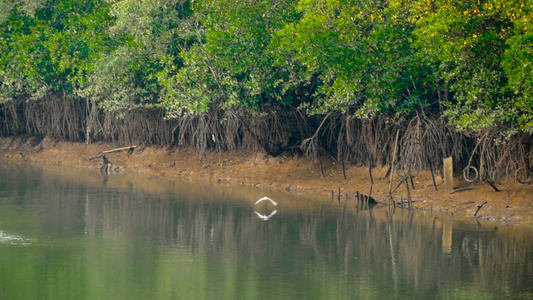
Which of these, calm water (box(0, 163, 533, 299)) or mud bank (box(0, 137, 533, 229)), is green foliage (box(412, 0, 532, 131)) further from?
calm water (box(0, 163, 533, 299))

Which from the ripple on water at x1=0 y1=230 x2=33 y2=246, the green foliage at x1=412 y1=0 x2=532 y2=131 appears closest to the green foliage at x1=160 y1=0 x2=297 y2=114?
the green foliage at x1=412 y1=0 x2=532 y2=131

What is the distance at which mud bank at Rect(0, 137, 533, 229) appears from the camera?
17766 millimetres

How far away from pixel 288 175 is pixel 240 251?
30.6 feet

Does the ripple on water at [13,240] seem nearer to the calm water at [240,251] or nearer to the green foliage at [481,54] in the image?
the calm water at [240,251]

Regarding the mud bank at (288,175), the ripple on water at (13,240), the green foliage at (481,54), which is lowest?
the ripple on water at (13,240)

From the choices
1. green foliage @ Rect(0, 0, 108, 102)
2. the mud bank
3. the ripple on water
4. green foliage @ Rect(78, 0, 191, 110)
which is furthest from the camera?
green foliage @ Rect(0, 0, 108, 102)

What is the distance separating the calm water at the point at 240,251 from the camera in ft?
37.7

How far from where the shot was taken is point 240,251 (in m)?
14.2

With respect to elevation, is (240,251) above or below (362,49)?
below

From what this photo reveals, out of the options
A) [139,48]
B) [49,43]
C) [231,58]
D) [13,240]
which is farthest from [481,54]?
[49,43]

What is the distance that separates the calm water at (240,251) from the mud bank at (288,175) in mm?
918

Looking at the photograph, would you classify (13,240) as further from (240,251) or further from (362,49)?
(362,49)

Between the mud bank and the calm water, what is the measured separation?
0.92 metres

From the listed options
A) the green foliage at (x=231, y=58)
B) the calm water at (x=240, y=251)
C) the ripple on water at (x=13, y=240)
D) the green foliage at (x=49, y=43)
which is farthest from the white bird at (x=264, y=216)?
the green foliage at (x=49, y=43)
